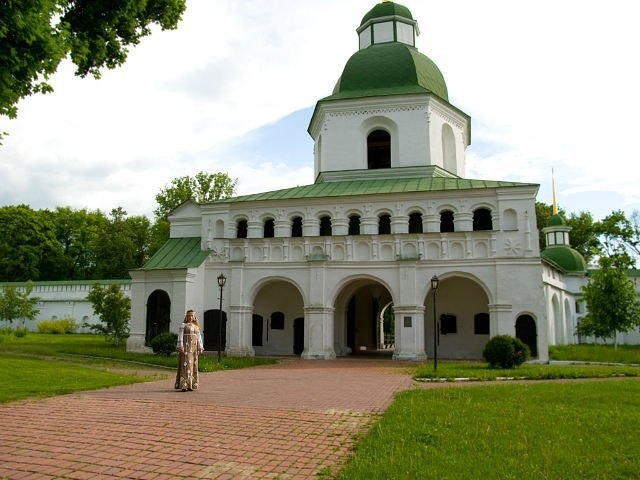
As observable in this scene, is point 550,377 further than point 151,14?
Yes

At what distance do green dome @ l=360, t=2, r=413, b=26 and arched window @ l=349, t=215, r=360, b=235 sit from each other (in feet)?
42.1

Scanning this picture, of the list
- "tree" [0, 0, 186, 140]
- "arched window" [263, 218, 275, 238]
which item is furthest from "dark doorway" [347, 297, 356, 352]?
"tree" [0, 0, 186, 140]

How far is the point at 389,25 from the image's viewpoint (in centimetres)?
2998

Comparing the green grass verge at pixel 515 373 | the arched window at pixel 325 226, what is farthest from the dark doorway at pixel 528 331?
the arched window at pixel 325 226

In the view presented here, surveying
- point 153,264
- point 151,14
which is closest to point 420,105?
point 153,264

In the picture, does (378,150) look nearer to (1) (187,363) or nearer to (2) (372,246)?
(2) (372,246)

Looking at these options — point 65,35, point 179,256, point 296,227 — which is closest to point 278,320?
point 296,227

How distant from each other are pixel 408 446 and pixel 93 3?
10.3 m

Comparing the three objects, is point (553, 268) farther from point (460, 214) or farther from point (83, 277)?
point (83, 277)

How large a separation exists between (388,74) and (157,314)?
17.0m

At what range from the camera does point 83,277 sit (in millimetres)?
59219

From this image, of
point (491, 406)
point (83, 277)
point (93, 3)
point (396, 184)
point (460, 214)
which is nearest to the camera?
point (491, 406)

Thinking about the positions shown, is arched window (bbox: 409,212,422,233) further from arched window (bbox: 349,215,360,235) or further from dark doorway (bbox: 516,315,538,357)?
dark doorway (bbox: 516,315,538,357)

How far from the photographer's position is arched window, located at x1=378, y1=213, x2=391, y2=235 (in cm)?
2458
